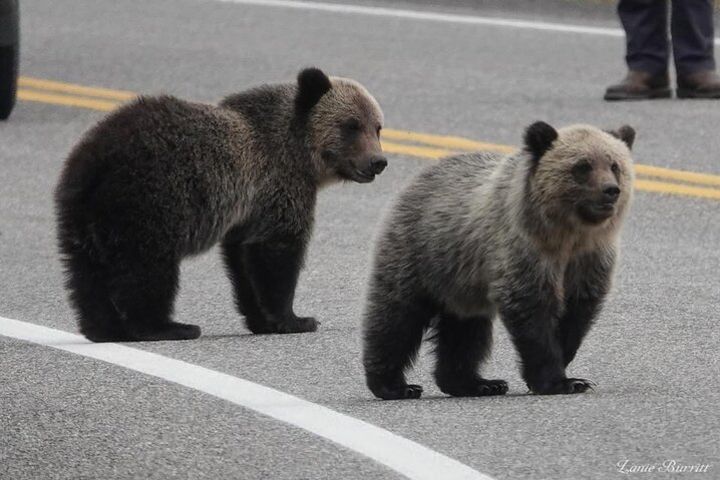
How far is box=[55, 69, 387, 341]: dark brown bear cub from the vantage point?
913cm

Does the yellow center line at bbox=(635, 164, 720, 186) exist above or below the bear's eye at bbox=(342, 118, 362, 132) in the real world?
below

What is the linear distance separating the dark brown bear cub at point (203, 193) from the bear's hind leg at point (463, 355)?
136cm

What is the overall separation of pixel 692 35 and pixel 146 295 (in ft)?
25.0

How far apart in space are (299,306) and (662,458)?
Result: 3.52m

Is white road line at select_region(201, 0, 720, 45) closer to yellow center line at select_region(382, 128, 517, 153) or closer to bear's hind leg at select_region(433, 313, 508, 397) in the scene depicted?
yellow center line at select_region(382, 128, 517, 153)

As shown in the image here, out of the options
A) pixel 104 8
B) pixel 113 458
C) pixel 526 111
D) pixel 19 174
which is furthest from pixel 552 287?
pixel 104 8

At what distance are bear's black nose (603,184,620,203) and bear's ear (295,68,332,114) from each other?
2228 millimetres

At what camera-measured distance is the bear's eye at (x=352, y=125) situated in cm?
979

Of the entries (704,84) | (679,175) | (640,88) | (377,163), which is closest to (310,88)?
(377,163)

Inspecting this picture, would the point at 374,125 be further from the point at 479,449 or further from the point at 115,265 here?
the point at 479,449

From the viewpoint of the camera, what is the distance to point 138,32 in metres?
19.5

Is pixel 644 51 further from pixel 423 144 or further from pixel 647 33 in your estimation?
pixel 423 144
